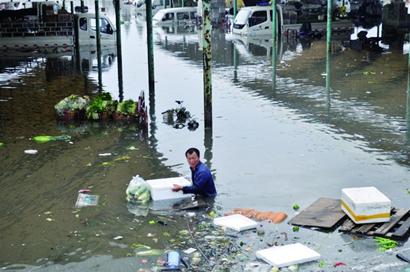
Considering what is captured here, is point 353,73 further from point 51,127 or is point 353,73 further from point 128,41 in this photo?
point 128,41

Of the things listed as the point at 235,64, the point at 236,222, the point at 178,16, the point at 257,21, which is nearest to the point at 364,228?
the point at 236,222

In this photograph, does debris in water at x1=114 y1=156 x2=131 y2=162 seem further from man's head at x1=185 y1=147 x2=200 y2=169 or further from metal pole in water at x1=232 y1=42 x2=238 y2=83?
metal pole in water at x1=232 y1=42 x2=238 y2=83

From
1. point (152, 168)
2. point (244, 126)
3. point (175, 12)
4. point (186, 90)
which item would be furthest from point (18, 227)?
point (175, 12)

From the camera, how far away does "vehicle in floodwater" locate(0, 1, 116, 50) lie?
28.5 metres

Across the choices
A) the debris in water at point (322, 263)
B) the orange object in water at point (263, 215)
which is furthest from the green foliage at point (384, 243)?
the orange object in water at point (263, 215)

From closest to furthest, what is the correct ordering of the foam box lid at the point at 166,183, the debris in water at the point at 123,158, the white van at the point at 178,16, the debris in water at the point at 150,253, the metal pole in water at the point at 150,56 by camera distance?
the debris in water at the point at 150,253, the foam box lid at the point at 166,183, the debris in water at the point at 123,158, the metal pole in water at the point at 150,56, the white van at the point at 178,16

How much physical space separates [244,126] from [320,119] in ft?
5.55

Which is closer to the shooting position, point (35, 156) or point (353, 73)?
point (35, 156)

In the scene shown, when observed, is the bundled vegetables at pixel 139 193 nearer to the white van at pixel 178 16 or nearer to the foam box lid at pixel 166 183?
the foam box lid at pixel 166 183

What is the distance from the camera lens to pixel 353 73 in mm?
20078

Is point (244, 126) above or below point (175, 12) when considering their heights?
below

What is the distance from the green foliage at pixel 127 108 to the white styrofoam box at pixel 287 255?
7.34 metres

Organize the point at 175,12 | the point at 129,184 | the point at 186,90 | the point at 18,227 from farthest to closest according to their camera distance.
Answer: the point at 175,12
the point at 186,90
the point at 129,184
the point at 18,227

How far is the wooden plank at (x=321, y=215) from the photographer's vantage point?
727 cm
